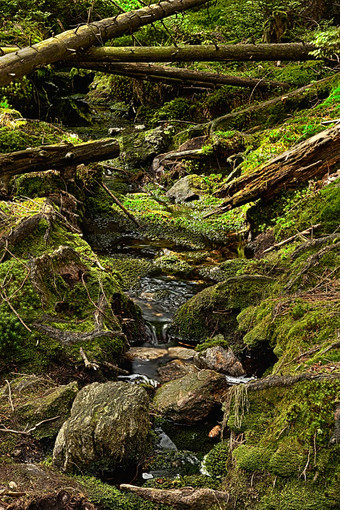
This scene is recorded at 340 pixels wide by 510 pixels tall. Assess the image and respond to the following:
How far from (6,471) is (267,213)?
5.29 meters

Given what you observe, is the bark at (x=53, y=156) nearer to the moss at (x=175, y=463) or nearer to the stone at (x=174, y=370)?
the stone at (x=174, y=370)

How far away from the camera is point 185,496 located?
3377 mm

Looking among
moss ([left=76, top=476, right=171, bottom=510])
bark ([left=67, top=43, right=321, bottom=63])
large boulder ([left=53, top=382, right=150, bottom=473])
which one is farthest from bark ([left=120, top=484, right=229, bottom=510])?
bark ([left=67, top=43, right=321, bottom=63])

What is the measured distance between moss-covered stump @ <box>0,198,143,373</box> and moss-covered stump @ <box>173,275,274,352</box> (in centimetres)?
65

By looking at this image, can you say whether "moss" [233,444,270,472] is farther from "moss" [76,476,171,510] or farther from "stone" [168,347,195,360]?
"stone" [168,347,195,360]

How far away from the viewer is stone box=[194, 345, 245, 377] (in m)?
5.46

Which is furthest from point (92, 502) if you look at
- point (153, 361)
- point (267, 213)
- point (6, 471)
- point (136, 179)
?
point (136, 179)

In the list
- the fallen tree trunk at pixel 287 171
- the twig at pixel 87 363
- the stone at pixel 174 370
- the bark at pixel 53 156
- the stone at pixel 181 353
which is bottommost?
the stone at pixel 181 353

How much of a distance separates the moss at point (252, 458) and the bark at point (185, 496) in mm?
222

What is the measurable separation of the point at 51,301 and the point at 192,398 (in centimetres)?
178

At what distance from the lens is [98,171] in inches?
414

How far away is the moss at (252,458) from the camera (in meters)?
3.15

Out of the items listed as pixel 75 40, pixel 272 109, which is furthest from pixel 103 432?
pixel 272 109

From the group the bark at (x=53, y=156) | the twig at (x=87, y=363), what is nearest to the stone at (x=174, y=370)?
the twig at (x=87, y=363)
